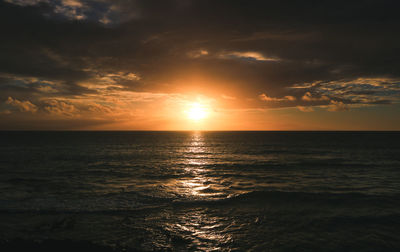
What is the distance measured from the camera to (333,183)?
25.1 meters

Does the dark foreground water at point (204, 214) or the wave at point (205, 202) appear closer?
the dark foreground water at point (204, 214)

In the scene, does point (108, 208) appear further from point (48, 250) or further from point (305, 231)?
point (305, 231)

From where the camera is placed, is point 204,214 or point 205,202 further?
point 205,202

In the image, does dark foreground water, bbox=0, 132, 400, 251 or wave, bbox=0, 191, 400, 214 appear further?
wave, bbox=0, 191, 400, 214

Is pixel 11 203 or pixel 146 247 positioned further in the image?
pixel 11 203

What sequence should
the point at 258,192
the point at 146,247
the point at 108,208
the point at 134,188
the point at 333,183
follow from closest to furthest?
the point at 146,247 < the point at 108,208 < the point at 258,192 < the point at 134,188 < the point at 333,183

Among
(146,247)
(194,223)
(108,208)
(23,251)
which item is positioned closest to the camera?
(23,251)

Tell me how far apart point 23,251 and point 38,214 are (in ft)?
19.2

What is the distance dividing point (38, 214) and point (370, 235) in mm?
19969

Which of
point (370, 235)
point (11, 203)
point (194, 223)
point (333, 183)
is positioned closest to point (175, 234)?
point (194, 223)

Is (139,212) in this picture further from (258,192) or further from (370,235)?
→ (370,235)

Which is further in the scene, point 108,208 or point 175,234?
point 108,208

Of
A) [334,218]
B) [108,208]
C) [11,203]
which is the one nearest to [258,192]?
[334,218]

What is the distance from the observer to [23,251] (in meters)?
9.99
